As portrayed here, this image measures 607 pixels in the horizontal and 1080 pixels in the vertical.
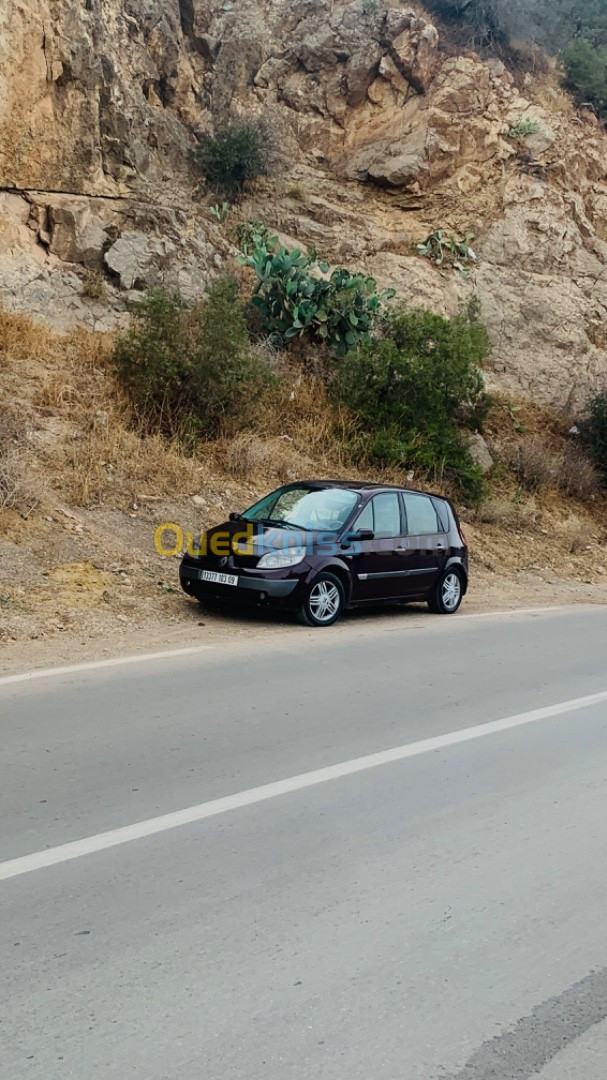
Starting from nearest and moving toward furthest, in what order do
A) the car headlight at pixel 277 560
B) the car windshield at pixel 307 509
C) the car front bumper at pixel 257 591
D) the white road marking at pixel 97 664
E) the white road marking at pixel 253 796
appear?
the white road marking at pixel 253 796 < the white road marking at pixel 97 664 < the car front bumper at pixel 257 591 < the car headlight at pixel 277 560 < the car windshield at pixel 307 509

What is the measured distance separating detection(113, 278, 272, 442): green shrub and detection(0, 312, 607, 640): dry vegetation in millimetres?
378

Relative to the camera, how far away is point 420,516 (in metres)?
12.7

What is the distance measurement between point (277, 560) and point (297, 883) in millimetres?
6556

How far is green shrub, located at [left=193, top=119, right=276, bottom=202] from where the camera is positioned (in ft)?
79.9

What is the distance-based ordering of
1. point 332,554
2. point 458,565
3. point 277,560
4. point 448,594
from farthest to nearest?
point 458,565 → point 448,594 → point 332,554 → point 277,560

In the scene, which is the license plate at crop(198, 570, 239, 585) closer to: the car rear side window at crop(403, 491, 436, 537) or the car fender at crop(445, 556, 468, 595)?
the car rear side window at crop(403, 491, 436, 537)

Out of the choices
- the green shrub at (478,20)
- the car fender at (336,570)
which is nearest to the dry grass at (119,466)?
the car fender at (336,570)

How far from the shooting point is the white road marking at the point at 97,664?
779 centimetres

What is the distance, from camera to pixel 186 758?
5.95 m

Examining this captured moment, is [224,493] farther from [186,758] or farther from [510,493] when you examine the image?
[186,758]

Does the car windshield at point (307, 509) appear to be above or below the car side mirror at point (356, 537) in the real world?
above

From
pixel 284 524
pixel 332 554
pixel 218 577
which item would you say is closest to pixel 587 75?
pixel 284 524

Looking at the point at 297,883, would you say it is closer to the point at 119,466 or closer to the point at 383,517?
the point at 383,517

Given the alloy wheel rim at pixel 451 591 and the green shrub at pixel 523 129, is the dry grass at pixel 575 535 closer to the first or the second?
the alloy wheel rim at pixel 451 591
